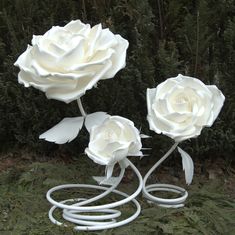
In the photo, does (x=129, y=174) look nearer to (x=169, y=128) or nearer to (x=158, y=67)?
(x=158, y=67)

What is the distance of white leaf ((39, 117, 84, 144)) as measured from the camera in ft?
9.05

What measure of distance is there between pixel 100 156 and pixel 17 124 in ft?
4.39

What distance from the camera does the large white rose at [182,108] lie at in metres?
2.65

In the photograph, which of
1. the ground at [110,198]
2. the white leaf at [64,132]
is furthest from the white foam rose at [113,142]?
the ground at [110,198]

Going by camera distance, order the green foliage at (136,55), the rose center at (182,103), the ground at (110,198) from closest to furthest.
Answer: the rose center at (182,103)
the ground at (110,198)
the green foliage at (136,55)

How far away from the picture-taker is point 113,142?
259cm

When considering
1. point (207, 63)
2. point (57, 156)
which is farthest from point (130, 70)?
point (57, 156)

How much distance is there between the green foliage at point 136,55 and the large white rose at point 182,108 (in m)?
0.66

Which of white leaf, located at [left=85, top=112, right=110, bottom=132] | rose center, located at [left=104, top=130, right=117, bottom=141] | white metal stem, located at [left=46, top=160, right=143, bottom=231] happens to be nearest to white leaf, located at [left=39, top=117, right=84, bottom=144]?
white leaf, located at [left=85, top=112, right=110, bottom=132]

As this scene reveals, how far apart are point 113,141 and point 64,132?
0.30 metres

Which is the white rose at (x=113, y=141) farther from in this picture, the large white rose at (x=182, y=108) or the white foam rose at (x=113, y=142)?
the large white rose at (x=182, y=108)

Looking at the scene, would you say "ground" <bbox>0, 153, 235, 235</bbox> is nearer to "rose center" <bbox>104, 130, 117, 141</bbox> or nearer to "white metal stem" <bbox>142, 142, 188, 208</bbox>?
"white metal stem" <bbox>142, 142, 188, 208</bbox>

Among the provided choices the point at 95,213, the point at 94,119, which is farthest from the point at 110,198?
the point at 94,119

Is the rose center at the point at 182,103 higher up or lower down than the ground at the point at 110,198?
higher up
